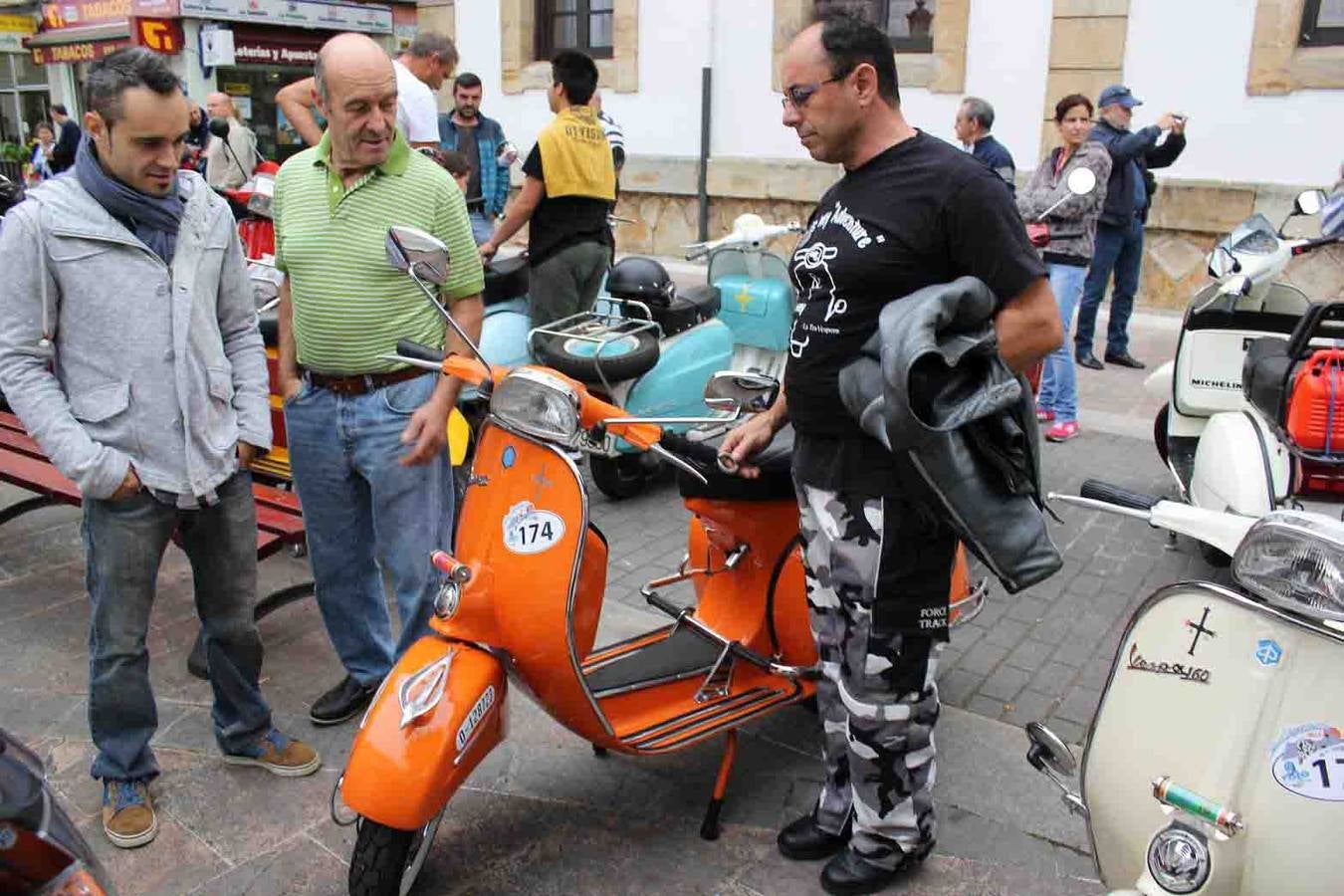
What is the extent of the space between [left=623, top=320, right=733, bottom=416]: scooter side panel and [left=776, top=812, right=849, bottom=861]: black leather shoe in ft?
8.58

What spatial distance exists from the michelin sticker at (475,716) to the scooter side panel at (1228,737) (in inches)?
47.5

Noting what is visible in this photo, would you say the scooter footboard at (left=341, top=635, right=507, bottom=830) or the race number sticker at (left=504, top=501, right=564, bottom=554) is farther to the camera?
the race number sticker at (left=504, top=501, right=564, bottom=554)

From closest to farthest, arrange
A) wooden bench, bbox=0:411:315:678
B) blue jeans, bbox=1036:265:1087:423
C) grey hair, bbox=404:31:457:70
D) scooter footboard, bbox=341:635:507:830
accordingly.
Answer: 1. scooter footboard, bbox=341:635:507:830
2. wooden bench, bbox=0:411:315:678
3. grey hair, bbox=404:31:457:70
4. blue jeans, bbox=1036:265:1087:423

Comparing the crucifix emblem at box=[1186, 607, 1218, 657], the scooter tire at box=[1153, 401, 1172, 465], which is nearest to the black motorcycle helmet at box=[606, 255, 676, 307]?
the scooter tire at box=[1153, 401, 1172, 465]

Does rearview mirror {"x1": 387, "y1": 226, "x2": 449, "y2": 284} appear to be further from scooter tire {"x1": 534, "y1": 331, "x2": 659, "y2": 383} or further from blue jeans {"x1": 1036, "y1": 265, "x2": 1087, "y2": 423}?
blue jeans {"x1": 1036, "y1": 265, "x2": 1087, "y2": 423}

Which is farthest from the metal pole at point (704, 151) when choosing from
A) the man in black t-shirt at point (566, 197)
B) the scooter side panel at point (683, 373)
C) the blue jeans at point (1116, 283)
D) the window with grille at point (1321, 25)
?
the scooter side panel at point (683, 373)

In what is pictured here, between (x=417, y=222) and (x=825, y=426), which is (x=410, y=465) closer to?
(x=417, y=222)

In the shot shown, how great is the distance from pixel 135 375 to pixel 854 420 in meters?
1.63

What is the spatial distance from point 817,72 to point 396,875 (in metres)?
1.87

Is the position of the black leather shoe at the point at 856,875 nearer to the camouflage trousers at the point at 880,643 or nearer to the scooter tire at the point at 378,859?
the camouflage trousers at the point at 880,643

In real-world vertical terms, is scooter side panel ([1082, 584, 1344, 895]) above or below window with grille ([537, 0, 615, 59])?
below

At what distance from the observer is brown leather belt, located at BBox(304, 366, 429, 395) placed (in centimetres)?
296

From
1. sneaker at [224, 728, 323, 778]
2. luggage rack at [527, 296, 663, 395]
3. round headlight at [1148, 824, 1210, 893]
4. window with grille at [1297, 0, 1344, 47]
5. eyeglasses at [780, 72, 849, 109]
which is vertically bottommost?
sneaker at [224, 728, 323, 778]

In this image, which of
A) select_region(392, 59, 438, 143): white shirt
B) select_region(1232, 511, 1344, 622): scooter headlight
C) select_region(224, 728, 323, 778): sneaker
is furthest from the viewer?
select_region(392, 59, 438, 143): white shirt
